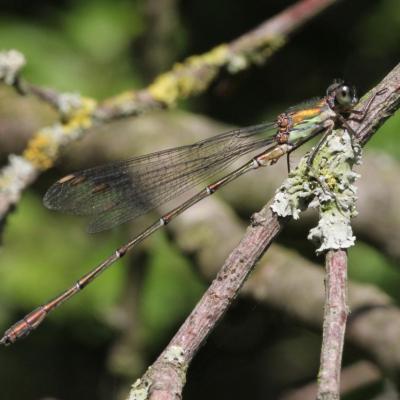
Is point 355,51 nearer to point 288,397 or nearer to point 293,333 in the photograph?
point 293,333

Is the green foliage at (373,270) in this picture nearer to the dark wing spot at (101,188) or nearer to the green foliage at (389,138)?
Result: the green foliage at (389,138)

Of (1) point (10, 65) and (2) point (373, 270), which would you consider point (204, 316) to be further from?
(2) point (373, 270)

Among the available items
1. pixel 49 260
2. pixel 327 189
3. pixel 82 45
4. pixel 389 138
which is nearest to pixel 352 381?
pixel 389 138

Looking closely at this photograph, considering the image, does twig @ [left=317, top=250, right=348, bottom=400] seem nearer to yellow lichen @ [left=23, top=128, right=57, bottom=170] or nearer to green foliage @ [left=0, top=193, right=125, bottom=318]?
yellow lichen @ [left=23, top=128, right=57, bottom=170]

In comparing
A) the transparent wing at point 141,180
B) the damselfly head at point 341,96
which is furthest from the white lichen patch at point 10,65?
the damselfly head at point 341,96

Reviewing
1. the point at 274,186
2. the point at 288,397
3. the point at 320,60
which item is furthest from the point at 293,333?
the point at 320,60

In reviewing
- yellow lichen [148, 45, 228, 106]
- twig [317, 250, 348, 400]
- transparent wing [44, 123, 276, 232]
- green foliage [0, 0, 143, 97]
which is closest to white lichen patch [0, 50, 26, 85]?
transparent wing [44, 123, 276, 232]
